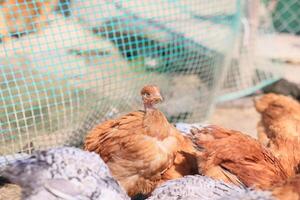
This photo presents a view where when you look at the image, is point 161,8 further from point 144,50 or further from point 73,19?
point 73,19

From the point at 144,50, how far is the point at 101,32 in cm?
64

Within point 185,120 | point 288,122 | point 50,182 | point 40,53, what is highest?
point 40,53

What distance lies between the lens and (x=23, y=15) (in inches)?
211

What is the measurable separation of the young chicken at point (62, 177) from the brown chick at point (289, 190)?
1.14m

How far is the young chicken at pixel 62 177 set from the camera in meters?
3.67

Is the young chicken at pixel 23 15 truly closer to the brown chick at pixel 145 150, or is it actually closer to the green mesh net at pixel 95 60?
the green mesh net at pixel 95 60

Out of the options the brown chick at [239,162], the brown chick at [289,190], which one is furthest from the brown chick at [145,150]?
the brown chick at [289,190]

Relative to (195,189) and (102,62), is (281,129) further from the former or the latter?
(102,62)

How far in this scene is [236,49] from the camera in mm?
7598

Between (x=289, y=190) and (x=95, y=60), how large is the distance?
2.75 metres

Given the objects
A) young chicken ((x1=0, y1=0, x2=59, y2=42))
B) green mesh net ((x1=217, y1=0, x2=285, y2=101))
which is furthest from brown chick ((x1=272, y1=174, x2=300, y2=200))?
green mesh net ((x1=217, y1=0, x2=285, y2=101))

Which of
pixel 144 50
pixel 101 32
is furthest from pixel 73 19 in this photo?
pixel 144 50

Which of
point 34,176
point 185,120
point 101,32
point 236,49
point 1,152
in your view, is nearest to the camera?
point 34,176

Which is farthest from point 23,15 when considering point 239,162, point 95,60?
point 239,162
